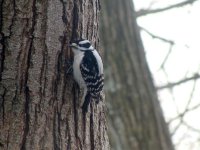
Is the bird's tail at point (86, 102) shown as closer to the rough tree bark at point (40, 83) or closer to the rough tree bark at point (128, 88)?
the rough tree bark at point (40, 83)

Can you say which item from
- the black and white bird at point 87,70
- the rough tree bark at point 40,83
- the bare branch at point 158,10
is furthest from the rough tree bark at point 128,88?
the rough tree bark at point 40,83

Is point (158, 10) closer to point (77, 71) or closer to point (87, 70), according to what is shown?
point (87, 70)

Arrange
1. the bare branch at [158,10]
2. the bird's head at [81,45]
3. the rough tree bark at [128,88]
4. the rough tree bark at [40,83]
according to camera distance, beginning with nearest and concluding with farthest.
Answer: the rough tree bark at [40,83], the bird's head at [81,45], the rough tree bark at [128,88], the bare branch at [158,10]

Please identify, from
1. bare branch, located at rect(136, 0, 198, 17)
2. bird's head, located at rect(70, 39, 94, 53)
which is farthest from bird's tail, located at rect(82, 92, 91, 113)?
bare branch, located at rect(136, 0, 198, 17)

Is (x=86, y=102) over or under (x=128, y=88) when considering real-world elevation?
under

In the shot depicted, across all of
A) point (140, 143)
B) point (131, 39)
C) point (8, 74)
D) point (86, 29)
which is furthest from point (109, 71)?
point (8, 74)

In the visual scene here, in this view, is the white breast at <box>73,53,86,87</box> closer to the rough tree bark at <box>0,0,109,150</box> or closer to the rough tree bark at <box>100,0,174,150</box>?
the rough tree bark at <box>0,0,109,150</box>

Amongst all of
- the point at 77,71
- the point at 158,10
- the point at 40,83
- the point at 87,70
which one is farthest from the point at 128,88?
the point at 40,83
